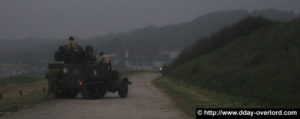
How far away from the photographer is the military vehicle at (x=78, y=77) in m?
20.2

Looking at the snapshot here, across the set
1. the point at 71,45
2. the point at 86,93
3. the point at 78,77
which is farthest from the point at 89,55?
the point at 86,93

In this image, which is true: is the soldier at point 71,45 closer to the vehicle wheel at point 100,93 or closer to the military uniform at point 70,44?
the military uniform at point 70,44

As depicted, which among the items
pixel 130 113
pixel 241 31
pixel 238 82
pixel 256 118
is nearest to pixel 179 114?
pixel 130 113

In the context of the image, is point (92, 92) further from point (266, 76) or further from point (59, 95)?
point (266, 76)

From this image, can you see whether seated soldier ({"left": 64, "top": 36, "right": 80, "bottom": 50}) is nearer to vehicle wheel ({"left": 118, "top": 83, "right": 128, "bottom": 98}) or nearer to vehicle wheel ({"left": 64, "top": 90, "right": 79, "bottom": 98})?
vehicle wheel ({"left": 64, "top": 90, "right": 79, "bottom": 98})

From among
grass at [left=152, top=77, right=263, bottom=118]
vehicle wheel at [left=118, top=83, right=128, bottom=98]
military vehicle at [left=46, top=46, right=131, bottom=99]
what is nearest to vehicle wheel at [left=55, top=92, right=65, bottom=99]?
military vehicle at [left=46, top=46, right=131, bottom=99]

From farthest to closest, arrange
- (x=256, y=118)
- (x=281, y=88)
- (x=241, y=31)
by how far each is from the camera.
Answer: (x=241, y=31), (x=281, y=88), (x=256, y=118)

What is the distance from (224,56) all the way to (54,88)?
903 inches

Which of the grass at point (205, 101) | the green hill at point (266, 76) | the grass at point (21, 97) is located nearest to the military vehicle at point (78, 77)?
the grass at point (21, 97)

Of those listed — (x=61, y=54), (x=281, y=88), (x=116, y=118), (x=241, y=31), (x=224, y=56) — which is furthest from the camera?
(x=241, y=31)

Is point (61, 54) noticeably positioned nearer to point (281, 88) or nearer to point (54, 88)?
point (54, 88)

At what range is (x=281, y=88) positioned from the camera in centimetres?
1964

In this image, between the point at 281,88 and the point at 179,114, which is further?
the point at 281,88

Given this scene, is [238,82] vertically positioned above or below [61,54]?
below
